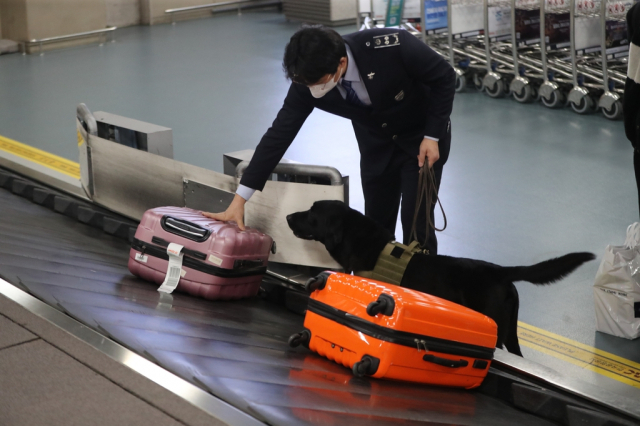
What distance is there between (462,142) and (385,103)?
12.3 feet

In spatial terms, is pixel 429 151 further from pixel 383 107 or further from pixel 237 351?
pixel 237 351

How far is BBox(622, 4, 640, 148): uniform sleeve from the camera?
2969mm

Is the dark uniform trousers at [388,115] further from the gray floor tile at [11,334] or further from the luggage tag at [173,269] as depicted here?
the gray floor tile at [11,334]

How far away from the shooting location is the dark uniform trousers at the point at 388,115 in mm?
2684

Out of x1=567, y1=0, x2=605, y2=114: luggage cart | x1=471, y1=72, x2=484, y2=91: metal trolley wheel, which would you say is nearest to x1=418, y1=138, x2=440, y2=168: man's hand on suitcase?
x1=567, y1=0, x2=605, y2=114: luggage cart

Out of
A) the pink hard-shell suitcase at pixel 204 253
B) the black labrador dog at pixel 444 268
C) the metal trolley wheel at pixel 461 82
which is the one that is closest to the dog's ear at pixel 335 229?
the black labrador dog at pixel 444 268

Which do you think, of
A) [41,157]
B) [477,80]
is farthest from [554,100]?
[41,157]

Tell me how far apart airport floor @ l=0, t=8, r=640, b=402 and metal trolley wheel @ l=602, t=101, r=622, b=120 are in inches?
3.0

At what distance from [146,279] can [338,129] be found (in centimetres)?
427

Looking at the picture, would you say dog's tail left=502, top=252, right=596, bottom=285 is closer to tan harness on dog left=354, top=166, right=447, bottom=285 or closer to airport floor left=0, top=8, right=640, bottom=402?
tan harness on dog left=354, top=166, right=447, bottom=285

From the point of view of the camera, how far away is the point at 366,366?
6.78ft

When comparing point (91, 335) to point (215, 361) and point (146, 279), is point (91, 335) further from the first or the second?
point (146, 279)

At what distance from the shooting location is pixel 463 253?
415 cm

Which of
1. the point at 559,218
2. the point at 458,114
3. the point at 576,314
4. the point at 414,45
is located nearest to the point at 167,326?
the point at 414,45
